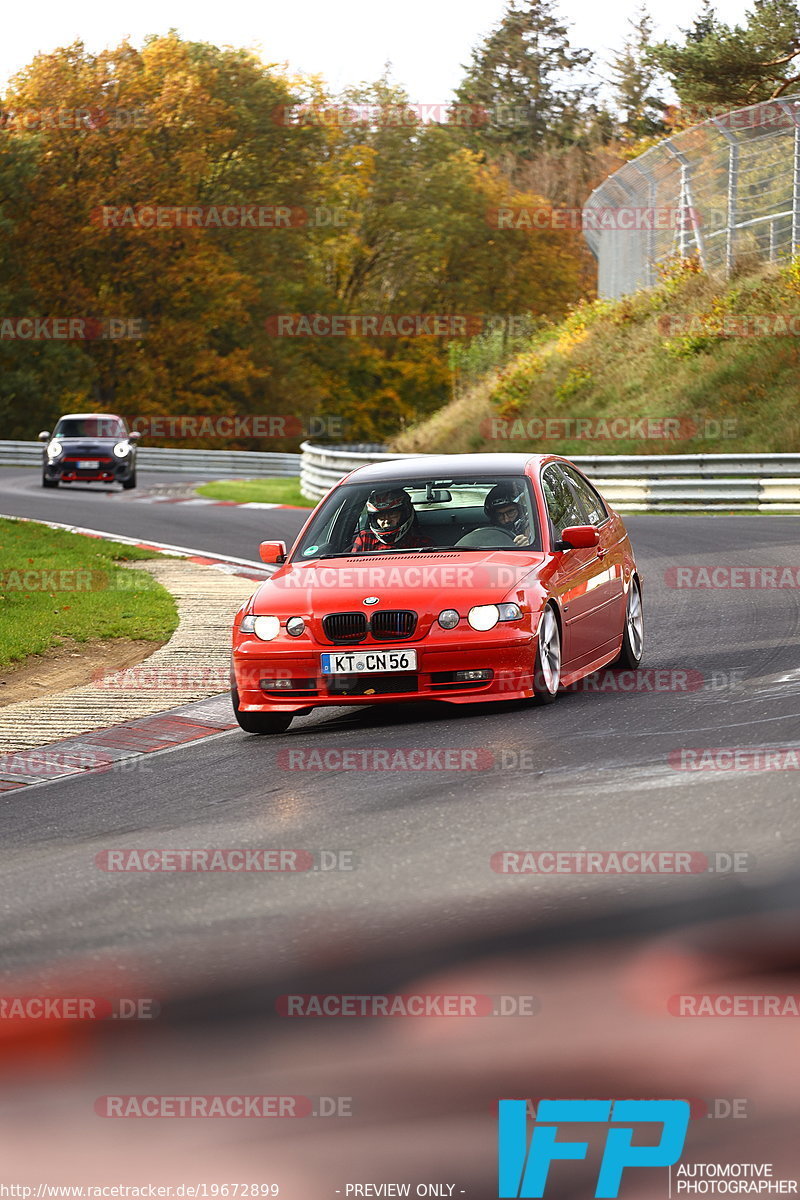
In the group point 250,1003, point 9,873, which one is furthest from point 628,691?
point 250,1003

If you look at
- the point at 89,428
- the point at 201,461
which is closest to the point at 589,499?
the point at 89,428

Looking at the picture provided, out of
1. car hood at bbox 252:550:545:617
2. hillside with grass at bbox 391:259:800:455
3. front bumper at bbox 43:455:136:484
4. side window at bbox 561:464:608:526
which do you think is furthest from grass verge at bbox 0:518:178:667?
front bumper at bbox 43:455:136:484

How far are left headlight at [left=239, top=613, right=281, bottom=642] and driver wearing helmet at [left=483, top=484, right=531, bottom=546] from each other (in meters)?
1.63

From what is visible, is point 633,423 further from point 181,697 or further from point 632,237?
point 181,697

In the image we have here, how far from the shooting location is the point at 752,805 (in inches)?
273

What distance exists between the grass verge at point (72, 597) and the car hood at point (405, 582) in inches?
142

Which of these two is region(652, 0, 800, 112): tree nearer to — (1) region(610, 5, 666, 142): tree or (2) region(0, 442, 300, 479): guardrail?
(2) region(0, 442, 300, 479): guardrail

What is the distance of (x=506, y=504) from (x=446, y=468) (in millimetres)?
494

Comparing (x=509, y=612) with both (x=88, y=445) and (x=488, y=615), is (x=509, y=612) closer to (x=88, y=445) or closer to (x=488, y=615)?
(x=488, y=615)

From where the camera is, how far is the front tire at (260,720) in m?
9.50

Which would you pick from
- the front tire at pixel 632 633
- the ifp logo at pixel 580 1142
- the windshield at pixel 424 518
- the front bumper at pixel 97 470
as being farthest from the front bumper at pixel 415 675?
the front bumper at pixel 97 470

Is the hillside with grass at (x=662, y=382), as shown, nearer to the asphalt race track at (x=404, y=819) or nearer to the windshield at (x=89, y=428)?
the windshield at (x=89, y=428)

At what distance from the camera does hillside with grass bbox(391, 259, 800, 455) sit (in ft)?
102

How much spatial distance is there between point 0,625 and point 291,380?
53.4m
